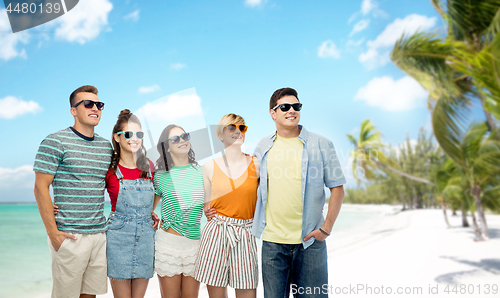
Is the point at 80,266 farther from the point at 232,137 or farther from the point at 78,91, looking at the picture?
the point at 232,137

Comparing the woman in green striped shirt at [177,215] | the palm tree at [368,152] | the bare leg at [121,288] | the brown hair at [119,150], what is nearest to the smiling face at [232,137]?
the woman in green striped shirt at [177,215]

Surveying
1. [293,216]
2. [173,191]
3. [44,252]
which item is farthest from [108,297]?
[44,252]

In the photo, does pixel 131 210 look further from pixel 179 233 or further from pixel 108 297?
pixel 108 297

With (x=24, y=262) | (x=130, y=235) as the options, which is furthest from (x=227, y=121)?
(x=24, y=262)

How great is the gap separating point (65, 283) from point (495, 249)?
39.2 feet

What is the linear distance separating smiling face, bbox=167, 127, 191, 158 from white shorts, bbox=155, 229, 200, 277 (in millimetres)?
745

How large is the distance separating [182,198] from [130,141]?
724 millimetres

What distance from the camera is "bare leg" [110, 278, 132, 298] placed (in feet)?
9.11

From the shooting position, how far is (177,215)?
9.45ft

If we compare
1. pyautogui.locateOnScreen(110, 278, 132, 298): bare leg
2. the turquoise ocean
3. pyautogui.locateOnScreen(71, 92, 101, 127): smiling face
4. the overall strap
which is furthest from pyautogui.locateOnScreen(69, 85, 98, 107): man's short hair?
the turquoise ocean

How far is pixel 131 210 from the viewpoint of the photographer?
2852mm

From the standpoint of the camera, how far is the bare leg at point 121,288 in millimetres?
2778

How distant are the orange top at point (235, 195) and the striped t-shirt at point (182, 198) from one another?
203 millimetres

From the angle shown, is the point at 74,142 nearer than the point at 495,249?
Yes
